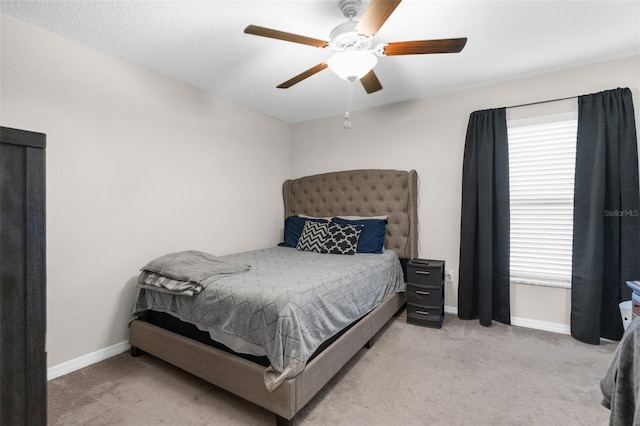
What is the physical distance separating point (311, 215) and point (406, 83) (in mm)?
1938

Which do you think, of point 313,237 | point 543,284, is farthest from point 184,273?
point 543,284

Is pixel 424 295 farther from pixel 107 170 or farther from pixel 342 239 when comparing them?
pixel 107 170

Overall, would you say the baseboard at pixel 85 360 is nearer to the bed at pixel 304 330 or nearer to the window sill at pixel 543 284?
the bed at pixel 304 330

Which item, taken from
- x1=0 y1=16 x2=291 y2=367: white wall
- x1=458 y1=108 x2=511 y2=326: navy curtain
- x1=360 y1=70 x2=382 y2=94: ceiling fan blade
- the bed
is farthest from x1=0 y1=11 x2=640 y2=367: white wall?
x1=360 y1=70 x2=382 y2=94: ceiling fan blade

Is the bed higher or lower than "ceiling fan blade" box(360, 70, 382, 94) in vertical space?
lower

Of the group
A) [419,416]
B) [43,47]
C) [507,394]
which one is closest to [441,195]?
[507,394]

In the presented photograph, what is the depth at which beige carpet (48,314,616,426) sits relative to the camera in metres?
1.59

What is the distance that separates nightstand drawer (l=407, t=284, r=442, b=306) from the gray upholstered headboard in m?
0.46

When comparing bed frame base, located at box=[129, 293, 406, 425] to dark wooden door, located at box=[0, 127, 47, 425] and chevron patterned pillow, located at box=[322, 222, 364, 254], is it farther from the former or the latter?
dark wooden door, located at box=[0, 127, 47, 425]

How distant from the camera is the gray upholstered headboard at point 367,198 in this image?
10.9 feet

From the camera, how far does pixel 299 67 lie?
255cm

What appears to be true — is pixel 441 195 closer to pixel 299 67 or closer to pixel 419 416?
pixel 299 67

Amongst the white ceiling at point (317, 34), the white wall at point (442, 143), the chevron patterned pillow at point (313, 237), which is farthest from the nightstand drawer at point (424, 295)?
the white ceiling at point (317, 34)

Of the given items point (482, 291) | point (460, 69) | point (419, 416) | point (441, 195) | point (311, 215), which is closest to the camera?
point (419, 416)
